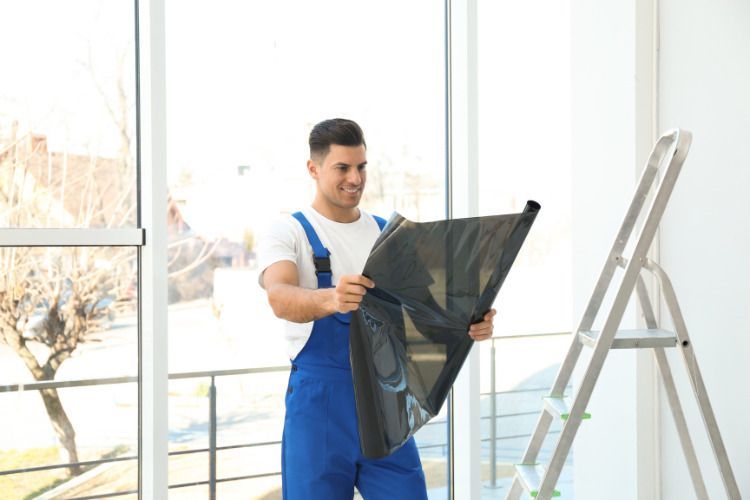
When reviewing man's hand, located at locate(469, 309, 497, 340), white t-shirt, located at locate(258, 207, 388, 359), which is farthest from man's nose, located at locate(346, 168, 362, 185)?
man's hand, located at locate(469, 309, 497, 340)

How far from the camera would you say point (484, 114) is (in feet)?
10.9

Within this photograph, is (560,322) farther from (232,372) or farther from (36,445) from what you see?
(36,445)

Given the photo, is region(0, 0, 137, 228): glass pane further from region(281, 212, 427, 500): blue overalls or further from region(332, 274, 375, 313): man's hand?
region(332, 274, 375, 313): man's hand

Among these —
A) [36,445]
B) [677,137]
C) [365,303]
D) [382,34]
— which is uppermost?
[382,34]

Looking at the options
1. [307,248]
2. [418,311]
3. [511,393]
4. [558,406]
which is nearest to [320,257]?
[307,248]

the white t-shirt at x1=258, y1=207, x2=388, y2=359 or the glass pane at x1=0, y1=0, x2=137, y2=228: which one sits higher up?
the glass pane at x1=0, y1=0, x2=137, y2=228

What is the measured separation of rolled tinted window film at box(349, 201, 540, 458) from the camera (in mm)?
1964

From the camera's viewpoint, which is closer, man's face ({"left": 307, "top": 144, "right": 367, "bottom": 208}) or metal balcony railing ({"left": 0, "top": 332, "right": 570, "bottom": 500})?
man's face ({"left": 307, "top": 144, "right": 367, "bottom": 208})

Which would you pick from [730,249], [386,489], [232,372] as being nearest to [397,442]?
[386,489]

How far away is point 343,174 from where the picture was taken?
2.33 metres

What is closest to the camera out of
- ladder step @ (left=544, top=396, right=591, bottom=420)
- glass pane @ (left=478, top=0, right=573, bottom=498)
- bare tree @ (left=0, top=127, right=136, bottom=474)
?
ladder step @ (left=544, top=396, right=591, bottom=420)

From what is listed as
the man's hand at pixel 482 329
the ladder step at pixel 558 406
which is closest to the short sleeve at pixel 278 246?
the man's hand at pixel 482 329

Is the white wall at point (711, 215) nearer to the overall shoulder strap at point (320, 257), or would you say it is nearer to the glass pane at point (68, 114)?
the overall shoulder strap at point (320, 257)

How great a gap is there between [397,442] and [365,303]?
37 centimetres
